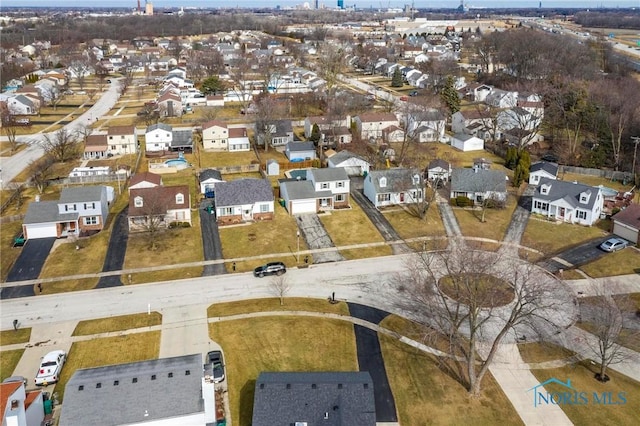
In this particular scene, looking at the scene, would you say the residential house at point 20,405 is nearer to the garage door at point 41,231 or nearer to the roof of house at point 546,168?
the garage door at point 41,231

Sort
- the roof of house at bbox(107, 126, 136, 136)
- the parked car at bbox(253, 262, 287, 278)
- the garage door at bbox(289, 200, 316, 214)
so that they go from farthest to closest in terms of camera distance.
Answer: the roof of house at bbox(107, 126, 136, 136), the garage door at bbox(289, 200, 316, 214), the parked car at bbox(253, 262, 287, 278)

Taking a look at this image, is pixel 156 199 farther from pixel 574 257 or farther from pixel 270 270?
pixel 574 257

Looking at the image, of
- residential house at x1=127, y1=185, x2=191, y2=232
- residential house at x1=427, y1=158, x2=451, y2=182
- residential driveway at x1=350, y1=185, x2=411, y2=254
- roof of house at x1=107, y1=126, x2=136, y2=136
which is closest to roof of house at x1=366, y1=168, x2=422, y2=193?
residential driveway at x1=350, y1=185, x2=411, y2=254

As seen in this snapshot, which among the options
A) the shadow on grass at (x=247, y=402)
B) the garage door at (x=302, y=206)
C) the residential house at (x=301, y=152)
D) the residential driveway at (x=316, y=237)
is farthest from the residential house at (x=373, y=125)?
the shadow on grass at (x=247, y=402)

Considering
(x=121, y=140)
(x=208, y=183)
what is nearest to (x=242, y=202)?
(x=208, y=183)

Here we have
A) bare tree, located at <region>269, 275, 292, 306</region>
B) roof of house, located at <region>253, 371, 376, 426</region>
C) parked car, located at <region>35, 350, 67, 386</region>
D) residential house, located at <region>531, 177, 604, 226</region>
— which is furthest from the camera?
residential house, located at <region>531, 177, 604, 226</region>

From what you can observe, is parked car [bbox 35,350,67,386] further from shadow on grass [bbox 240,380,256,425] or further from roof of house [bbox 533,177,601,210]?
roof of house [bbox 533,177,601,210]

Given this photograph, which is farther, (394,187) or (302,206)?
(394,187)
